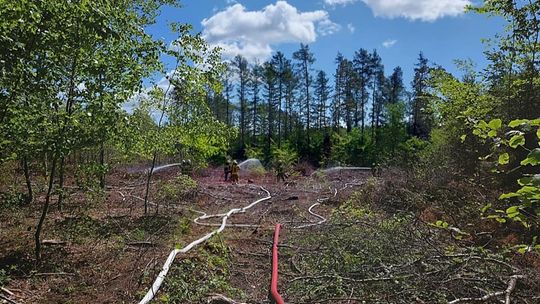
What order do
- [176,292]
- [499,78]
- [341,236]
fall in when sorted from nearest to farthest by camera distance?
[176,292], [341,236], [499,78]

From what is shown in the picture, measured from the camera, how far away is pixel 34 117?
5672 mm

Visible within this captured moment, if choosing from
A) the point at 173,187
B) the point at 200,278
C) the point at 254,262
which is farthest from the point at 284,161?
the point at 200,278

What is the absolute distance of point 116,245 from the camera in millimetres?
7695

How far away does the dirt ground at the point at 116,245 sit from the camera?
230 inches

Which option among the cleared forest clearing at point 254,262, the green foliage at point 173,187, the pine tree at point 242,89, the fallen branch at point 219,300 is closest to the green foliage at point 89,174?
the cleared forest clearing at point 254,262

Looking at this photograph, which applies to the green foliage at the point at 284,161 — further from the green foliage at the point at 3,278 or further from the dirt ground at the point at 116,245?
the green foliage at the point at 3,278

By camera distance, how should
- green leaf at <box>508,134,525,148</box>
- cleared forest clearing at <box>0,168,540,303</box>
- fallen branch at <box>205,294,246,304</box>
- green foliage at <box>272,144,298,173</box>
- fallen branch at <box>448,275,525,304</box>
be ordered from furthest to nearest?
green foliage at <box>272,144,298,173</box> → fallen branch at <box>205,294,246,304</box> → cleared forest clearing at <box>0,168,540,303</box> → fallen branch at <box>448,275,525,304</box> → green leaf at <box>508,134,525,148</box>

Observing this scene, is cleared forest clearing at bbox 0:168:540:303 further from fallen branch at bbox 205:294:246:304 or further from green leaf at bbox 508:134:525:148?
green leaf at bbox 508:134:525:148

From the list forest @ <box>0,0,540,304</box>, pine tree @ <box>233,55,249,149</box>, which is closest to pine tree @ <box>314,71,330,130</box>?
pine tree @ <box>233,55,249,149</box>

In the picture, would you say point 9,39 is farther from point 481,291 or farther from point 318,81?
point 318,81

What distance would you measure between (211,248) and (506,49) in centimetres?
798

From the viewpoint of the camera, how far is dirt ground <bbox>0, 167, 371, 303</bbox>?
5832 millimetres

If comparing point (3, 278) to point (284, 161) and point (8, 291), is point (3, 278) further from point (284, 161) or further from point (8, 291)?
point (284, 161)

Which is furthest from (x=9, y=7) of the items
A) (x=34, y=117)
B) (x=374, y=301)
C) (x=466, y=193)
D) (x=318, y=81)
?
(x=318, y=81)
